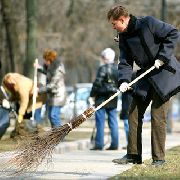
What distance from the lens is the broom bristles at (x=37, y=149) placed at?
8.92 meters

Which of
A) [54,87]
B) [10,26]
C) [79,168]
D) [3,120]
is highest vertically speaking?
[10,26]

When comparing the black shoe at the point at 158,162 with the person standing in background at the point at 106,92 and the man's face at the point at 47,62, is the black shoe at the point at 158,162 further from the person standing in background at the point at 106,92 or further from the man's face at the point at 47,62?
the man's face at the point at 47,62

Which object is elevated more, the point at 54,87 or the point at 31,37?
the point at 31,37

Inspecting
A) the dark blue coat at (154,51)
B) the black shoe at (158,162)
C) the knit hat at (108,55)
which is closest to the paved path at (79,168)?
the black shoe at (158,162)

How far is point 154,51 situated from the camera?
9.54 meters

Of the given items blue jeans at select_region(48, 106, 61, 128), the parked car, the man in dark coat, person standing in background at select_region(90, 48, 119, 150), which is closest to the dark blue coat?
the man in dark coat

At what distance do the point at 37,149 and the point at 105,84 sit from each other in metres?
5.58

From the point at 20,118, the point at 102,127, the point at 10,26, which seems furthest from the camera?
the point at 10,26

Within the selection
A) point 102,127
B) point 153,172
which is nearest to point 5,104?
point 102,127

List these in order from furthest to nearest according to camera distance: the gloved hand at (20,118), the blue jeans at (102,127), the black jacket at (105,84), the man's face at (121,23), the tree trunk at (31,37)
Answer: the tree trunk at (31,37) → the gloved hand at (20,118) → the blue jeans at (102,127) → the black jacket at (105,84) → the man's face at (121,23)

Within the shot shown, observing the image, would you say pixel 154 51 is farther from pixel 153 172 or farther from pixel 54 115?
pixel 54 115

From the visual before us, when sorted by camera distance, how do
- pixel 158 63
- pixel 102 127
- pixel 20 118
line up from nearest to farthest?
1. pixel 158 63
2. pixel 102 127
3. pixel 20 118

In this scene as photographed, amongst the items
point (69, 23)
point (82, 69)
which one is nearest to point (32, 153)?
point (69, 23)

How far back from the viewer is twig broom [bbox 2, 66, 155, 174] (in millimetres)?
8922
